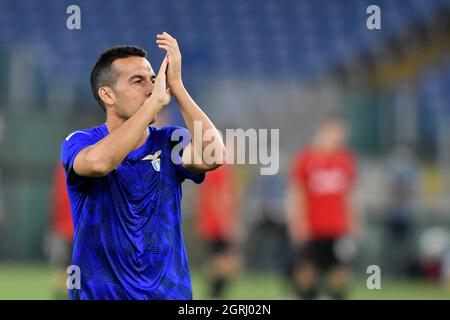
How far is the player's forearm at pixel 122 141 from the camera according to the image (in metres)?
4.71

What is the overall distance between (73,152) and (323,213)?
6957 mm

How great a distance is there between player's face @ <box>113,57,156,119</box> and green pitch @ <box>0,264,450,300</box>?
6545 millimetres

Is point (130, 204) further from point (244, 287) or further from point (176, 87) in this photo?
point (244, 287)

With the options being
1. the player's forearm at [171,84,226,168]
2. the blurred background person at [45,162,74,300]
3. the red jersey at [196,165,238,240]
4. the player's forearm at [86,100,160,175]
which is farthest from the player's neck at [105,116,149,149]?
the red jersey at [196,165,238,240]

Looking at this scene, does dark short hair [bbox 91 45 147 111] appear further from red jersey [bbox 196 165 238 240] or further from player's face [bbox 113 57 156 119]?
red jersey [bbox 196 165 238 240]

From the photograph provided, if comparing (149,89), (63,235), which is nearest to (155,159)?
(149,89)

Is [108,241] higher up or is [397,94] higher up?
[397,94]

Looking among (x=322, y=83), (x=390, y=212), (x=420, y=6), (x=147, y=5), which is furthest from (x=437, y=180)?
(x=147, y=5)

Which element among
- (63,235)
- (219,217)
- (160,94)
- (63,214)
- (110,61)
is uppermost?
(110,61)

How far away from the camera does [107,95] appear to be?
16.8 ft

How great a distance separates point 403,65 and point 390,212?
14.3ft

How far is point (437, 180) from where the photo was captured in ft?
52.5
